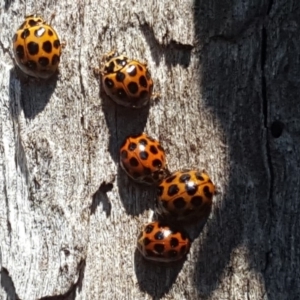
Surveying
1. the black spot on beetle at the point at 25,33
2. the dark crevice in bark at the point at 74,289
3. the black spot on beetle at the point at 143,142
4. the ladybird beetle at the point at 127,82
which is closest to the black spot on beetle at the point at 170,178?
the black spot on beetle at the point at 143,142

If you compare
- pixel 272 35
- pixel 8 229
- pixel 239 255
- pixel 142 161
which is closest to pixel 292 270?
pixel 239 255

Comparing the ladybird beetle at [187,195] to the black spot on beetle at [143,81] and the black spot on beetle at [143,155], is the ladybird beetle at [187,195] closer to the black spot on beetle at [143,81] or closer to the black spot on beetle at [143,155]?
the black spot on beetle at [143,155]

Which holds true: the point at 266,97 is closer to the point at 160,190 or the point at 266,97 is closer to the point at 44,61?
the point at 160,190

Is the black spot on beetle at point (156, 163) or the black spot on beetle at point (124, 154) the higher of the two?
the black spot on beetle at point (124, 154)

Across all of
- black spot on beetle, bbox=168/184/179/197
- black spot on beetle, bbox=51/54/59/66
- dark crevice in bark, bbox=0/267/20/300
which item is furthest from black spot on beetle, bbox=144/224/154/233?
black spot on beetle, bbox=51/54/59/66

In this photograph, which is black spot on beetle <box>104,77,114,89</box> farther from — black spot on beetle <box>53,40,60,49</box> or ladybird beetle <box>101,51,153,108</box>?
black spot on beetle <box>53,40,60,49</box>

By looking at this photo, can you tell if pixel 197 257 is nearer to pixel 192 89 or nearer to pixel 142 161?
pixel 142 161
